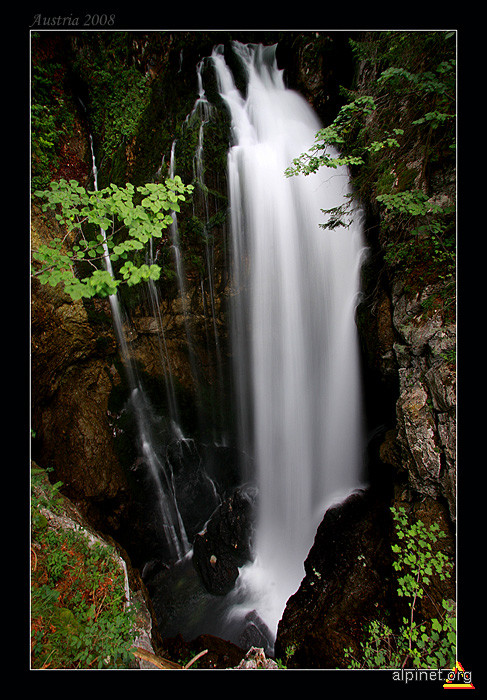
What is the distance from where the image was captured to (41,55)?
4.45 metres

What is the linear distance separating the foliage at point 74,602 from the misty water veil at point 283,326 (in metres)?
3.56

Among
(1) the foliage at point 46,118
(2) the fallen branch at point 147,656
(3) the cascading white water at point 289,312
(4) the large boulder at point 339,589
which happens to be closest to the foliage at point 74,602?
(2) the fallen branch at point 147,656

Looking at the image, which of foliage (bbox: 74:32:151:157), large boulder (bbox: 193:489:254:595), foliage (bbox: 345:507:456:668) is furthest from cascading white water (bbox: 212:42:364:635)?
foliage (bbox: 345:507:456:668)

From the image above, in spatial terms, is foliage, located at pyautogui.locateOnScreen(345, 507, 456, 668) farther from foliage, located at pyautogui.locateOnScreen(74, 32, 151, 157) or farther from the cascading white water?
foliage, located at pyautogui.locateOnScreen(74, 32, 151, 157)

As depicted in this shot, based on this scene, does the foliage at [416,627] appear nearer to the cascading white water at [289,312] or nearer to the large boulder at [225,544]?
the cascading white water at [289,312]

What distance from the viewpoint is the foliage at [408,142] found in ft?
8.82

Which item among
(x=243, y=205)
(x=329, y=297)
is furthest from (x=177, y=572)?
(x=243, y=205)

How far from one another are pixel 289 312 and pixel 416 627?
4.69 m

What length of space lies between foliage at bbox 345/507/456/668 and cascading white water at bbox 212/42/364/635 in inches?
95.8

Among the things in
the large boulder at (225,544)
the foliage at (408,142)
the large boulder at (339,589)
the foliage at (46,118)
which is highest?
the foliage at (46,118)

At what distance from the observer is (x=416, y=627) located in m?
2.70

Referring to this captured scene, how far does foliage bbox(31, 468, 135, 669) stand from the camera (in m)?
2.21

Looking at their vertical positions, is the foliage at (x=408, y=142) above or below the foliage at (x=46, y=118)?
below

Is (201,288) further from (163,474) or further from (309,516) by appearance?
(309,516)
